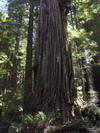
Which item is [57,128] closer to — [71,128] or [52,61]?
[71,128]

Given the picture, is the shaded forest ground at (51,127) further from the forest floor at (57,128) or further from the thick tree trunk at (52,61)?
the thick tree trunk at (52,61)

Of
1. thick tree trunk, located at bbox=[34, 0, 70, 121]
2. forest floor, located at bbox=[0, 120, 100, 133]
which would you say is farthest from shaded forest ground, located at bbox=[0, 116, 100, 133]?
thick tree trunk, located at bbox=[34, 0, 70, 121]

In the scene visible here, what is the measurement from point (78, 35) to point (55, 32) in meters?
3.54

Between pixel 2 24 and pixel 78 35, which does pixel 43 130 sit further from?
pixel 78 35

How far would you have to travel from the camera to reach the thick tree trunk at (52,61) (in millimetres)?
5301

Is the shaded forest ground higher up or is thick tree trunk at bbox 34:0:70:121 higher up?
thick tree trunk at bbox 34:0:70:121

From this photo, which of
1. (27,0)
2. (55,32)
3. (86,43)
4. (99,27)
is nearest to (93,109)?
(55,32)

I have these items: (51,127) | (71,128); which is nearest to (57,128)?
(51,127)

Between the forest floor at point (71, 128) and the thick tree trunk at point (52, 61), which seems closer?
the forest floor at point (71, 128)

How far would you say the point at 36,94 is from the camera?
18.5ft

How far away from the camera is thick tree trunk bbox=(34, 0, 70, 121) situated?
5.30 m

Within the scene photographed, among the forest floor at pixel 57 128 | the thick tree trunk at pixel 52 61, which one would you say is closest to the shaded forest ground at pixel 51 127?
the forest floor at pixel 57 128

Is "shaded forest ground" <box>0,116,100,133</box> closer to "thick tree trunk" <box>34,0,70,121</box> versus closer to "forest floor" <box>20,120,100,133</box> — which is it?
"forest floor" <box>20,120,100,133</box>

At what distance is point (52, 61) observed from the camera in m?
5.88
